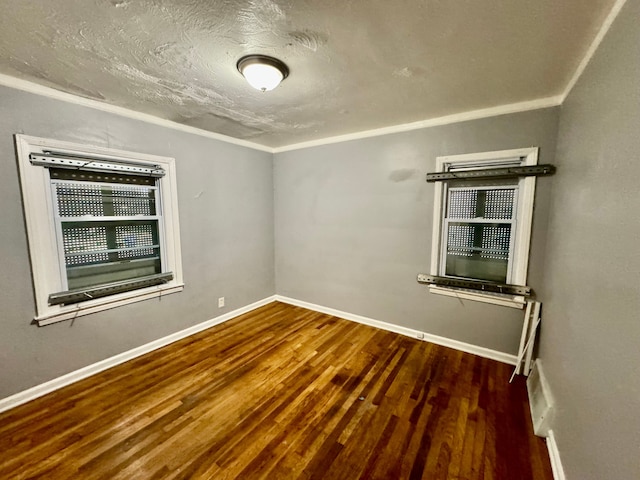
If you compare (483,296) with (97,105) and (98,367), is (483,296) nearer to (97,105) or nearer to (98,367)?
(98,367)

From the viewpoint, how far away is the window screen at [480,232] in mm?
2400

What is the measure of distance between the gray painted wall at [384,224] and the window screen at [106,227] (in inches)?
68.6

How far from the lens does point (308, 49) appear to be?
4.80 feet

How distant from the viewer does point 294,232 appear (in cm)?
377

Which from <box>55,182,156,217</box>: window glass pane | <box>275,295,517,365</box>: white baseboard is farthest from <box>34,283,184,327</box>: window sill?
<box>275,295,517,365</box>: white baseboard

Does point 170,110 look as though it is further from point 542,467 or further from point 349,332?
point 542,467

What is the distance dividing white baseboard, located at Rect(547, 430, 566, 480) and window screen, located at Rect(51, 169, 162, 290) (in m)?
3.49

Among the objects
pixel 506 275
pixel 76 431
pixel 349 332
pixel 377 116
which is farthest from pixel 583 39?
pixel 76 431

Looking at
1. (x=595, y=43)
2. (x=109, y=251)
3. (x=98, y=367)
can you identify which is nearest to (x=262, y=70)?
(x=595, y=43)

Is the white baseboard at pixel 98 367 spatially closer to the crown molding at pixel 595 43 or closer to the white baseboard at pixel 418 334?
the white baseboard at pixel 418 334

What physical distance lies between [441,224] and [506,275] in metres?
0.77

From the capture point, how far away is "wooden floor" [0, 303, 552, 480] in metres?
1.42

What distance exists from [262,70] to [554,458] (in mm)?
2897

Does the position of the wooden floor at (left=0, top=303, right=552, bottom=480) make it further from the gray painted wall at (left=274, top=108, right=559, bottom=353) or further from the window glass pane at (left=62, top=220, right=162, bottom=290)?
the window glass pane at (left=62, top=220, right=162, bottom=290)
